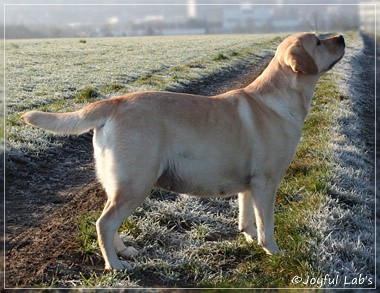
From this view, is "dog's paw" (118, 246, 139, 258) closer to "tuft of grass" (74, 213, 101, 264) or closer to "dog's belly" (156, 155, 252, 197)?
"tuft of grass" (74, 213, 101, 264)

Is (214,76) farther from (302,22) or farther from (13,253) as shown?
(13,253)

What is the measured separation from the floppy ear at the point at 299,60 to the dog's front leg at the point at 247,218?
1362mm

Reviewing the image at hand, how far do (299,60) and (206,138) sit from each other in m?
1.26

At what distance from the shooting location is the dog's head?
4742mm

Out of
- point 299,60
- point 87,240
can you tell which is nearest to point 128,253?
point 87,240

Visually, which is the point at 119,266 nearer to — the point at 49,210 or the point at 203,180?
the point at 203,180

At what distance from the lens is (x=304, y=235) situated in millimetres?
4547

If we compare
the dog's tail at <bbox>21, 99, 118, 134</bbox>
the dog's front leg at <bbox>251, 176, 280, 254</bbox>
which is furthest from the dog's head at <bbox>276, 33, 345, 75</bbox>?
the dog's tail at <bbox>21, 99, 118, 134</bbox>

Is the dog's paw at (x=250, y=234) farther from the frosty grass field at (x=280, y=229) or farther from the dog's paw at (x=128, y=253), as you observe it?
the dog's paw at (x=128, y=253)

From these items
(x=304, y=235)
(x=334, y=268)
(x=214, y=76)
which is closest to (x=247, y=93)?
(x=304, y=235)

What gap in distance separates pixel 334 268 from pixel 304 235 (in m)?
0.55

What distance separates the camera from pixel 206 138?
4.39 m

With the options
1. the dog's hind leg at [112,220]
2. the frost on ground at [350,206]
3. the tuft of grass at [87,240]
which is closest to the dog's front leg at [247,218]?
the frost on ground at [350,206]

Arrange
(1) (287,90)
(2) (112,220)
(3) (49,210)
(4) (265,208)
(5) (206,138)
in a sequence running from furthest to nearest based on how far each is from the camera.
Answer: (3) (49,210) → (1) (287,90) → (4) (265,208) → (5) (206,138) → (2) (112,220)
